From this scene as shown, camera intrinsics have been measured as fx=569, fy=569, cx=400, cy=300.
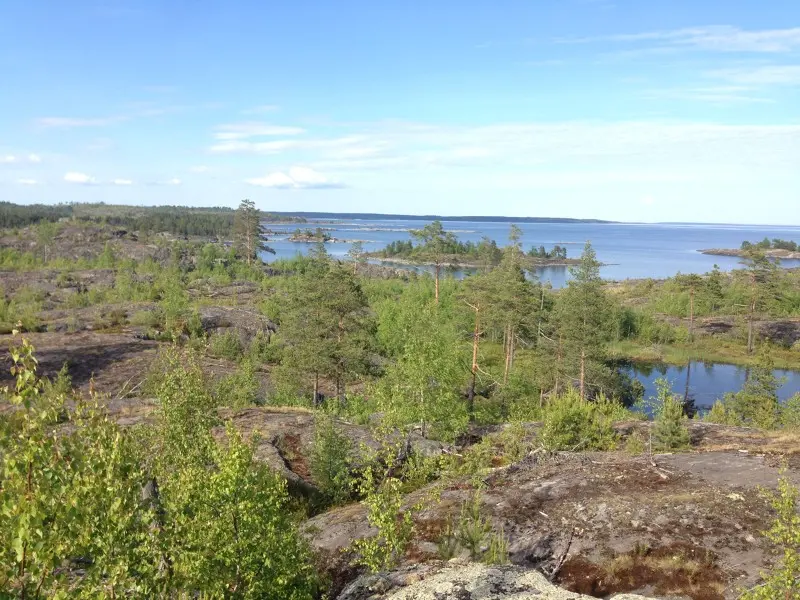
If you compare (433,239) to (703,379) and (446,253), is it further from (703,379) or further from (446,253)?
(703,379)

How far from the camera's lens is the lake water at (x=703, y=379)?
65312mm

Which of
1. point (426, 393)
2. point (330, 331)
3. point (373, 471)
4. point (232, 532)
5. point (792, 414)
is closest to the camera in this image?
point (232, 532)

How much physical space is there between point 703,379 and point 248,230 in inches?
3374

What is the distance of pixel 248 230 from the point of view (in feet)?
381

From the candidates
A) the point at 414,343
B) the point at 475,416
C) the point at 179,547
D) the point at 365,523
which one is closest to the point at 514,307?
the point at 475,416

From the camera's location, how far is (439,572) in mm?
10086

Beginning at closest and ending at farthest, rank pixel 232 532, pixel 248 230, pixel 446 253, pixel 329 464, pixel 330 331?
pixel 232 532 → pixel 329 464 → pixel 330 331 → pixel 446 253 → pixel 248 230

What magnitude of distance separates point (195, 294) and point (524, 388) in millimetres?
62556

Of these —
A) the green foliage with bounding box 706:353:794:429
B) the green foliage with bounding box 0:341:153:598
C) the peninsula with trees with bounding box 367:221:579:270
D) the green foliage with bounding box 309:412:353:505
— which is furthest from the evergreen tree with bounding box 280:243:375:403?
the green foliage with bounding box 0:341:153:598

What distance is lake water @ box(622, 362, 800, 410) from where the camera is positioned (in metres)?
65.3

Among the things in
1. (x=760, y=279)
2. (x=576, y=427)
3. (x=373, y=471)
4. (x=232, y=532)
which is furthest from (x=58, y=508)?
(x=760, y=279)

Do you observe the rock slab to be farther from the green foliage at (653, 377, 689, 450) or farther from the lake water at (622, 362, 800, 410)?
the lake water at (622, 362, 800, 410)

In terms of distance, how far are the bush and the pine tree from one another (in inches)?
3439

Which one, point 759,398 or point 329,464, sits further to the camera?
point 759,398
